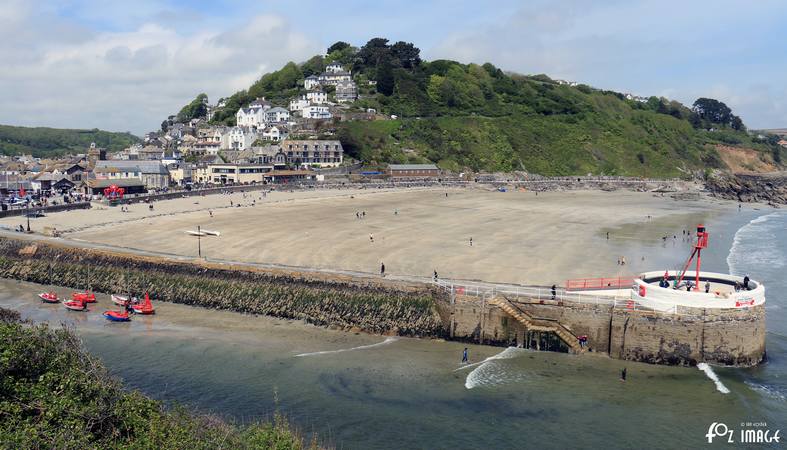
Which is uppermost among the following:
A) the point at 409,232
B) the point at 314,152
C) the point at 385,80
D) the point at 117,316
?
the point at 385,80

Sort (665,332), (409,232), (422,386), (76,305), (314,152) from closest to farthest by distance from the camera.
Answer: (422,386), (665,332), (76,305), (409,232), (314,152)

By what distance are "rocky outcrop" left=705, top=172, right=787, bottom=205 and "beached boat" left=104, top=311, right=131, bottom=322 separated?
362 feet

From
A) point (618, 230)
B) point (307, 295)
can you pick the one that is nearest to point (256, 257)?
point (307, 295)

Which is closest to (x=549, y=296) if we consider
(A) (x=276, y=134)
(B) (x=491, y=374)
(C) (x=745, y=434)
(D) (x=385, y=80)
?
(B) (x=491, y=374)

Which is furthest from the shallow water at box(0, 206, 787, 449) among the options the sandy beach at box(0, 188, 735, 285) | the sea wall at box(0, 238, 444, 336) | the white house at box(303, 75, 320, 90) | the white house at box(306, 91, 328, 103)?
the white house at box(303, 75, 320, 90)

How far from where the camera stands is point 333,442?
67.1 feet

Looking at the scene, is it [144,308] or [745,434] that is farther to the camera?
[144,308]

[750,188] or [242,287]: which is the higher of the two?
[750,188]

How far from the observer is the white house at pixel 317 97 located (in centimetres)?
14550

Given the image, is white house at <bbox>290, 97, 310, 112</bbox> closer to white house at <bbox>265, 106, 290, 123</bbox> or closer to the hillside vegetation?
white house at <bbox>265, 106, 290, 123</bbox>

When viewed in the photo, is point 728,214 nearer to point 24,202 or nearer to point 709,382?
point 709,382

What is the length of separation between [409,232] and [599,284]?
22952mm

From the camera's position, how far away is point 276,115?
140750 mm

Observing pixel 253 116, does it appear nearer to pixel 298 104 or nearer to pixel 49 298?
pixel 298 104
